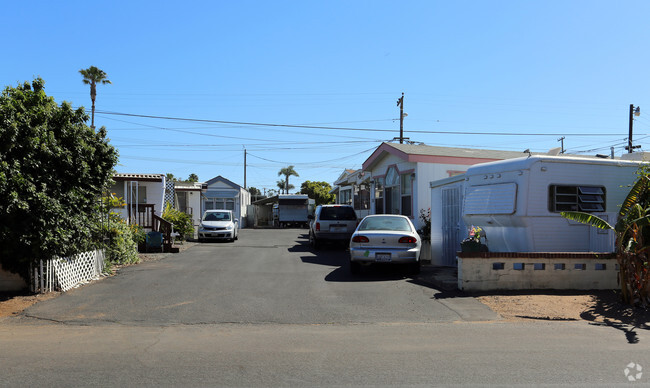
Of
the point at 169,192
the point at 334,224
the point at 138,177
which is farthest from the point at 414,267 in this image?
the point at 169,192

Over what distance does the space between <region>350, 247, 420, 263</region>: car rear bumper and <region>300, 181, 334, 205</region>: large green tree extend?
57499 mm

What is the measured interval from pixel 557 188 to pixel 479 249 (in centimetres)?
207

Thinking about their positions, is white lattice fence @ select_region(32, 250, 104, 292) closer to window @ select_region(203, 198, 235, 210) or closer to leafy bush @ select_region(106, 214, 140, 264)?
leafy bush @ select_region(106, 214, 140, 264)

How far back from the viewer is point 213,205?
139 feet

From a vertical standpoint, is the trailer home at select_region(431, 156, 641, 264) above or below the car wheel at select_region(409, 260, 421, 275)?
above

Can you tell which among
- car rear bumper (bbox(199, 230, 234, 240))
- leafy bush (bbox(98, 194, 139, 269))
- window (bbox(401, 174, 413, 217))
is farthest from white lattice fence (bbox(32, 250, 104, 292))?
car rear bumper (bbox(199, 230, 234, 240))

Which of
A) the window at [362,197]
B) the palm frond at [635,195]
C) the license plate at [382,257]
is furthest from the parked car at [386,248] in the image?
the window at [362,197]

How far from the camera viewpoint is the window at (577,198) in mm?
10445

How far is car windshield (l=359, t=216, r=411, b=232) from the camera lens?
1253 centimetres

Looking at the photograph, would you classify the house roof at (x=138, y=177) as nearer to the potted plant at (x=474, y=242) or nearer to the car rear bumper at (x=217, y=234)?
the car rear bumper at (x=217, y=234)

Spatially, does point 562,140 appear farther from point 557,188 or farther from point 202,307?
point 202,307

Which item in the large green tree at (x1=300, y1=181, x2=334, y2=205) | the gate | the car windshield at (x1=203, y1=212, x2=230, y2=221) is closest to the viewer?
the gate

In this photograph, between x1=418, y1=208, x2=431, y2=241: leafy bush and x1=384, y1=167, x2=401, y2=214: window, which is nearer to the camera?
x1=418, y1=208, x2=431, y2=241: leafy bush

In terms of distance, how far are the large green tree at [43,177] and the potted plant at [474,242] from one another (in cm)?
809
